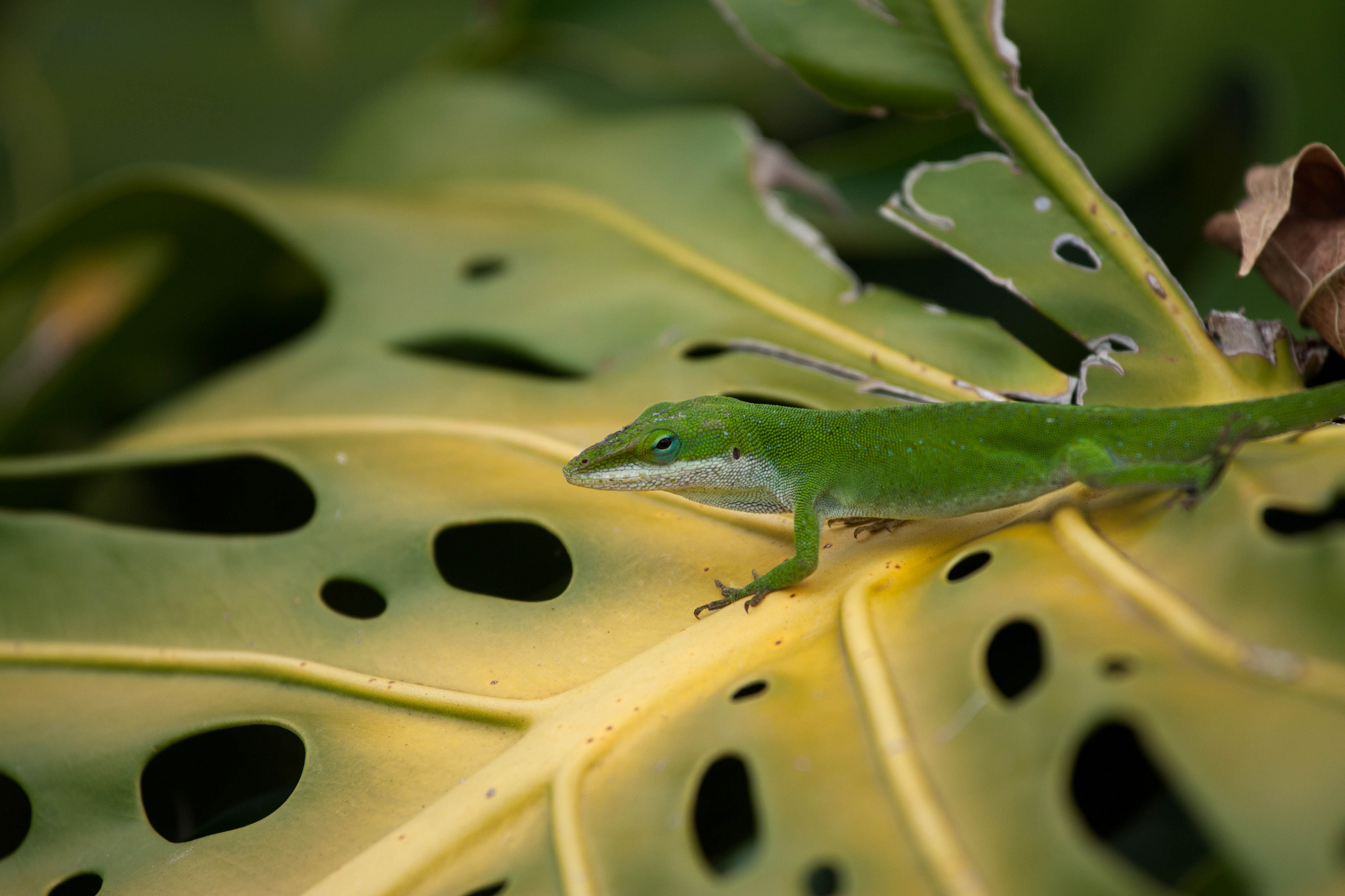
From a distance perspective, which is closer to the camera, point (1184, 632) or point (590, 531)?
point (1184, 632)

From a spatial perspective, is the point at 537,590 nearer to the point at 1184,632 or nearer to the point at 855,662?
the point at 855,662

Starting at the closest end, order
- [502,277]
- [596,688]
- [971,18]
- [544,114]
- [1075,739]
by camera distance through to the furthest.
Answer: [1075,739] → [596,688] → [971,18] → [502,277] → [544,114]

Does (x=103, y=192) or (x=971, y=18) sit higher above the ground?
(x=103, y=192)

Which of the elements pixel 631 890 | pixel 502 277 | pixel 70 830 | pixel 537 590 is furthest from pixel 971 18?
pixel 70 830

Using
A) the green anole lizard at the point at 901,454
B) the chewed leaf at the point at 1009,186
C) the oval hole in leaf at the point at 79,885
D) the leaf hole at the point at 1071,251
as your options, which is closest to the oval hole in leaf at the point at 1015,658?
the green anole lizard at the point at 901,454

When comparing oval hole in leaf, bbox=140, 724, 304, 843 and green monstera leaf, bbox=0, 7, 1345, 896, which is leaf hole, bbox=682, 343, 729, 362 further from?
oval hole in leaf, bbox=140, 724, 304, 843

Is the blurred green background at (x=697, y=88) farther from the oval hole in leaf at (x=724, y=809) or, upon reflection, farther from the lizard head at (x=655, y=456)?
the oval hole in leaf at (x=724, y=809)

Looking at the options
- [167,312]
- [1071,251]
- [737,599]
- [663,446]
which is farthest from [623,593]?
[167,312]

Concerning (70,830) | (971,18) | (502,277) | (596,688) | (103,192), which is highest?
(103,192)
